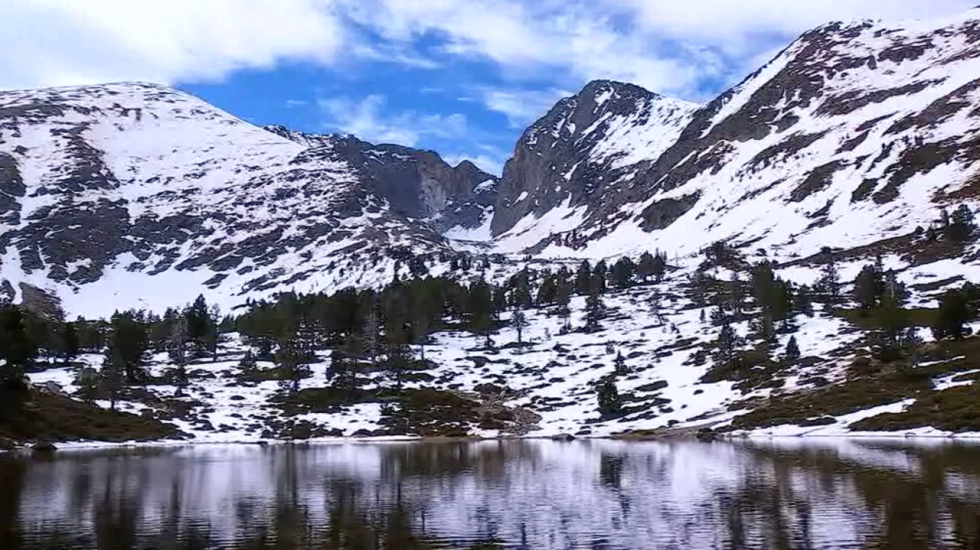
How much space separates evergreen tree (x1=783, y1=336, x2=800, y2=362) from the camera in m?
148

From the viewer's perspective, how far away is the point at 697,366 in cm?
15888

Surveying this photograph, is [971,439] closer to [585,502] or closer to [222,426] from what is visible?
[585,502]

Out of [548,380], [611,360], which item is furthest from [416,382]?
[611,360]

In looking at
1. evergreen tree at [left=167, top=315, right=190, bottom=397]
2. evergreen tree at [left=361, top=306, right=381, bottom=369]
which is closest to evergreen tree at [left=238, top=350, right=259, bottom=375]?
evergreen tree at [left=167, top=315, right=190, bottom=397]

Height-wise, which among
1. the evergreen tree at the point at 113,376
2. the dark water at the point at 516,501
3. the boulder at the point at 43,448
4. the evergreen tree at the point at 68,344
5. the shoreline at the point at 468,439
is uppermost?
the evergreen tree at the point at 68,344

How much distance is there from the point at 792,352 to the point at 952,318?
2445cm

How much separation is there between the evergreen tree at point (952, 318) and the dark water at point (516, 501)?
187 feet

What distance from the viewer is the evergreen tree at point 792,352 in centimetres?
14775

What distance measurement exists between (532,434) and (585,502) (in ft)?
268

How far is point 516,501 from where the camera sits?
54062 millimetres

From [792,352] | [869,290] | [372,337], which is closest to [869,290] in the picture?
[869,290]

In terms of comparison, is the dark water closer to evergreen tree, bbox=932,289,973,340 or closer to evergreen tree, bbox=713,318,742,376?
evergreen tree, bbox=932,289,973,340

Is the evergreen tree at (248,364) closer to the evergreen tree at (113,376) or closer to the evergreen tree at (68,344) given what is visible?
the evergreen tree at (113,376)

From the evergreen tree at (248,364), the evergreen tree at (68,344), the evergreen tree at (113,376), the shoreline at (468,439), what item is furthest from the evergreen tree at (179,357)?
the shoreline at (468,439)
